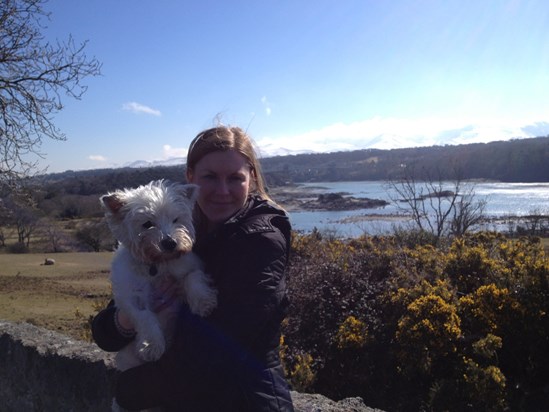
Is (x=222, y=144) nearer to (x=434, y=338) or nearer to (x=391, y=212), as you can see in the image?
(x=434, y=338)

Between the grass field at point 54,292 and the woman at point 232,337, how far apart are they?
543cm

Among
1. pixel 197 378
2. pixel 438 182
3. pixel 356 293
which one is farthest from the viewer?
pixel 438 182

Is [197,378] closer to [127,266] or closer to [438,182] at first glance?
[127,266]

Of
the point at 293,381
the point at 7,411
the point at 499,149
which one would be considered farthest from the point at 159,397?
the point at 499,149

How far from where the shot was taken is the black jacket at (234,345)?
6.53 feet

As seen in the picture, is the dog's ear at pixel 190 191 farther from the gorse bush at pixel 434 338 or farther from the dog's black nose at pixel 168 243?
the gorse bush at pixel 434 338

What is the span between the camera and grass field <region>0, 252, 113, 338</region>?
8559mm

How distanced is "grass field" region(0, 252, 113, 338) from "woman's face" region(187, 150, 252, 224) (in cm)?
532

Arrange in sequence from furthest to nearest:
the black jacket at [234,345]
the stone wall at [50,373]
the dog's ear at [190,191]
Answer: the stone wall at [50,373] < the dog's ear at [190,191] < the black jacket at [234,345]

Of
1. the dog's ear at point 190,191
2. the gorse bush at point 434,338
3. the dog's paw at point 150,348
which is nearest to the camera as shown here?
the dog's paw at point 150,348

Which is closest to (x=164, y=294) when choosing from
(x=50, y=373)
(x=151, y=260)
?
(x=151, y=260)

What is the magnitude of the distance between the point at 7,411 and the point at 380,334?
368 centimetres

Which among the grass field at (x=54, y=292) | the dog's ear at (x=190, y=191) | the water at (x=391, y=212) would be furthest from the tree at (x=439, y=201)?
the dog's ear at (x=190, y=191)

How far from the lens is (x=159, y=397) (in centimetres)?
215
